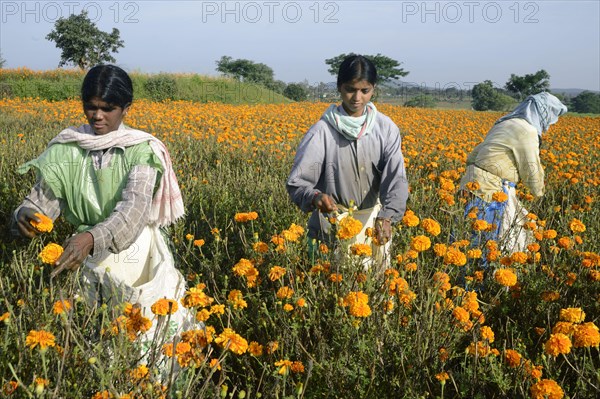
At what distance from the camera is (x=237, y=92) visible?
2428 cm

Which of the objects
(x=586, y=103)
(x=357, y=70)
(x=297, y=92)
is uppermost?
(x=297, y=92)

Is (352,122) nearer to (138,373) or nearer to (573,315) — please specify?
(573,315)

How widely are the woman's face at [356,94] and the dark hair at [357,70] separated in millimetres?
19

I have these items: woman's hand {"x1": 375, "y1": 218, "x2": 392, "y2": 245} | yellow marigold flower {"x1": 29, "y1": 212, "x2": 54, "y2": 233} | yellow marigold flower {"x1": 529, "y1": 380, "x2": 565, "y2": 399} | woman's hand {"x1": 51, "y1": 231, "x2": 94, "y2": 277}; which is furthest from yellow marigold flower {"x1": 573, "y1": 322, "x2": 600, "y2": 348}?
yellow marigold flower {"x1": 29, "y1": 212, "x2": 54, "y2": 233}

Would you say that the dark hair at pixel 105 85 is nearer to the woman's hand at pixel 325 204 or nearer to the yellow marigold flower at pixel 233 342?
the woman's hand at pixel 325 204

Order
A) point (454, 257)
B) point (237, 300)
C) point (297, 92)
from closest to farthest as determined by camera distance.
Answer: point (237, 300)
point (454, 257)
point (297, 92)

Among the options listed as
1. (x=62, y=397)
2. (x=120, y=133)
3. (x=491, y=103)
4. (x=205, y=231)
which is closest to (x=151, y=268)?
(x=120, y=133)

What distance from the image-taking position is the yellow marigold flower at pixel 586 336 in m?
1.48

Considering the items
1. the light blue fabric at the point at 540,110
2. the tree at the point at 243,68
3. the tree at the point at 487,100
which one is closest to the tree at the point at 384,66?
the tree at the point at 243,68

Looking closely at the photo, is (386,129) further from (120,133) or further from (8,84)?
(8,84)

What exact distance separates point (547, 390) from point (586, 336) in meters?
0.22

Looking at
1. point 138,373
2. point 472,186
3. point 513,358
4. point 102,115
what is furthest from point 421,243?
point 472,186

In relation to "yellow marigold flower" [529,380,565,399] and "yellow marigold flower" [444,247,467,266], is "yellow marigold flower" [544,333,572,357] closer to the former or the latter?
"yellow marigold flower" [529,380,565,399]

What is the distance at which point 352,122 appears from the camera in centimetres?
248
